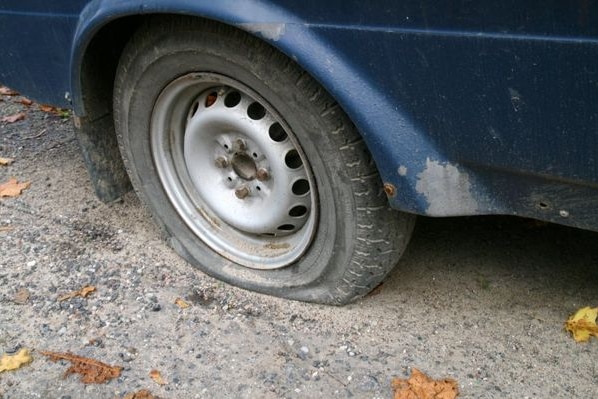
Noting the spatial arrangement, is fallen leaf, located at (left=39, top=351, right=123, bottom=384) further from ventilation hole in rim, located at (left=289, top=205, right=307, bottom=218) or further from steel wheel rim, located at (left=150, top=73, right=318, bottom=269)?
ventilation hole in rim, located at (left=289, top=205, right=307, bottom=218)

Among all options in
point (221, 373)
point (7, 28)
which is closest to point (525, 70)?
point (221, 373)

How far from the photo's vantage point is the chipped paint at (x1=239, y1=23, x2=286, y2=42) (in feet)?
6.97

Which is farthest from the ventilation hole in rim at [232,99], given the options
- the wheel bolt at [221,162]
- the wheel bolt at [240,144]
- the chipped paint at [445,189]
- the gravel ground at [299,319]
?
the chipped paint at [445,189]

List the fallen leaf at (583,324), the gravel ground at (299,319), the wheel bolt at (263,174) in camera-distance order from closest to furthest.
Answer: the gravel ground at (299,319) < the fallen leaf at (583,324) < the wheel bolt at (263,174)

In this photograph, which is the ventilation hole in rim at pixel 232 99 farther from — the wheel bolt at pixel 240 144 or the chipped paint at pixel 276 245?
the chipped paint at pixel 276 245

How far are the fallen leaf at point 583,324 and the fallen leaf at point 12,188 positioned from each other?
Answer: 2.59m

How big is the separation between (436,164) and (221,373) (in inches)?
40.6

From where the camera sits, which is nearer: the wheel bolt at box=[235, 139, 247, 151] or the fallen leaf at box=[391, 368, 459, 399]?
the fallen leaf at box=[391, 368, 459, 399]

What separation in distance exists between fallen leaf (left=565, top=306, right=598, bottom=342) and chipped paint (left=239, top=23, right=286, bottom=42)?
1454 mm

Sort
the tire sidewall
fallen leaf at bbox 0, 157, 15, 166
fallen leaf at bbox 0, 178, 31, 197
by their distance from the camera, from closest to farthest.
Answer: the tire sidewall, fallen leaf at bbox 0, 178, 31, 197, fallen leaf at bbox 0, 157, 15, 166

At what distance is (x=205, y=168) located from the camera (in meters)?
2.93

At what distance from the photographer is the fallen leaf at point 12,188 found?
361 cm

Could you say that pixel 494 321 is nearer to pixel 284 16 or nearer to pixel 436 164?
pixel 436 164

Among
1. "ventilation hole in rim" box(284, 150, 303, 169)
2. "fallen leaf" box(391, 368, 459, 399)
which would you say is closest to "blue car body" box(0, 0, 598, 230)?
"ventilation hole in rim" box(284, 150, 303, 169)
